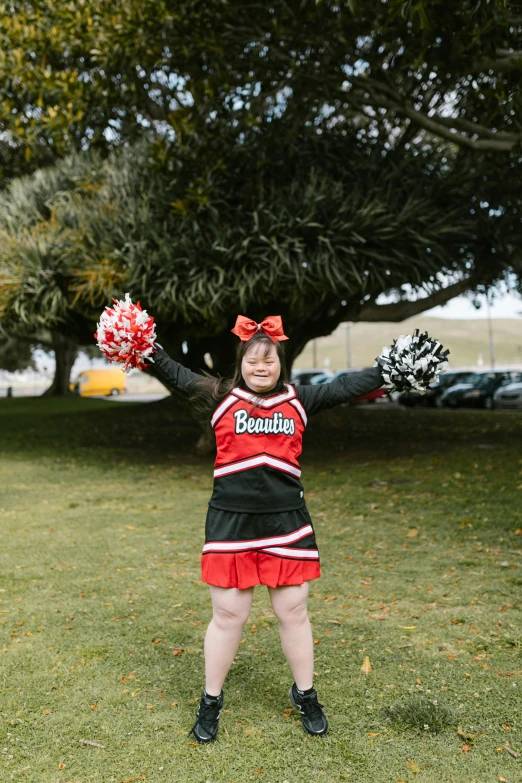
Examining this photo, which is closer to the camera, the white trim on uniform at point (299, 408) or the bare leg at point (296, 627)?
the bare leg at point (296, 627)

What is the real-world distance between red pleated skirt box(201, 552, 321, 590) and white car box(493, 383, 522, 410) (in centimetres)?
2486

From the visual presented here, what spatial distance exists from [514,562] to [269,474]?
3.81 m

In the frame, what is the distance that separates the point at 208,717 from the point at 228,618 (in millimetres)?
487

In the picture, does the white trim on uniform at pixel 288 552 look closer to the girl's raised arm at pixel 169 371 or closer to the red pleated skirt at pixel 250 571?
A: the red pleated skirt at pixel 250 571

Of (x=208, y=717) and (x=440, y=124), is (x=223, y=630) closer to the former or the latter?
(x=208, y=717)

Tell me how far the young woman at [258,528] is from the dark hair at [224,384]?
0.04 ft

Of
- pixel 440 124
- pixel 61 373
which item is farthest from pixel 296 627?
pixel 61 373

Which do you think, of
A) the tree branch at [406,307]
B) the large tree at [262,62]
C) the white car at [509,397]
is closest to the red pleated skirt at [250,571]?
the large tree at [262,62]

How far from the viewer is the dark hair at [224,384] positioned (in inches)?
140

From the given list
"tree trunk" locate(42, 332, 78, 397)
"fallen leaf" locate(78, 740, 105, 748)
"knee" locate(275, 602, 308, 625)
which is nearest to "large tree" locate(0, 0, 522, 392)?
"knee" locate(275, 602, 308, 625)

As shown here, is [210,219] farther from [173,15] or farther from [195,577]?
[195,577]

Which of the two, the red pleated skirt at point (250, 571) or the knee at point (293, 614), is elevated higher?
the red pleated skirt at point (250, 571)

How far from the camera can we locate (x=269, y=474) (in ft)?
11.3

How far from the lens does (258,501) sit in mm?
3396
